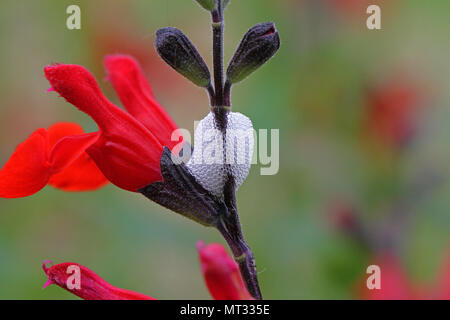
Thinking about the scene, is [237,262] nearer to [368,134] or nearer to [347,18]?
[368,134]

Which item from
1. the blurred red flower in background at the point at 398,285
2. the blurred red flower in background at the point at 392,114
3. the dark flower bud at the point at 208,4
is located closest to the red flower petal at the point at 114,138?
the dark flower bud at the point at 208,4

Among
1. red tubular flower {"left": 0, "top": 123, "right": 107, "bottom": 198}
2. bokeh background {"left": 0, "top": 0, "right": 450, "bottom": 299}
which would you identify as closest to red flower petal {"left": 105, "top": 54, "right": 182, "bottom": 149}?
red tubular flower {"left": 0, "top": 123, "right": 107, "bottom": 198}

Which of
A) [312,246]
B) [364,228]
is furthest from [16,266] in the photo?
[364,228]

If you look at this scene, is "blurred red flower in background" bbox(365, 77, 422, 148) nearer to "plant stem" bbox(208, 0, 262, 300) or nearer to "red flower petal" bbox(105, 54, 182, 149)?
"red flower petal" bbox(105, 54, 182, 149)

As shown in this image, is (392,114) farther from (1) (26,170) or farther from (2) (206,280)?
(1) (26,170)

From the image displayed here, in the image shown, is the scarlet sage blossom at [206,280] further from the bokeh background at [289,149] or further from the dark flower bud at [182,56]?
the bokeh background at [289,149]

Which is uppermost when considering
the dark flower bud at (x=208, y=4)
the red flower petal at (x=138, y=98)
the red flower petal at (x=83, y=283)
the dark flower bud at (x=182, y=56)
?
the dark flower bud at (x=208, y=4)
